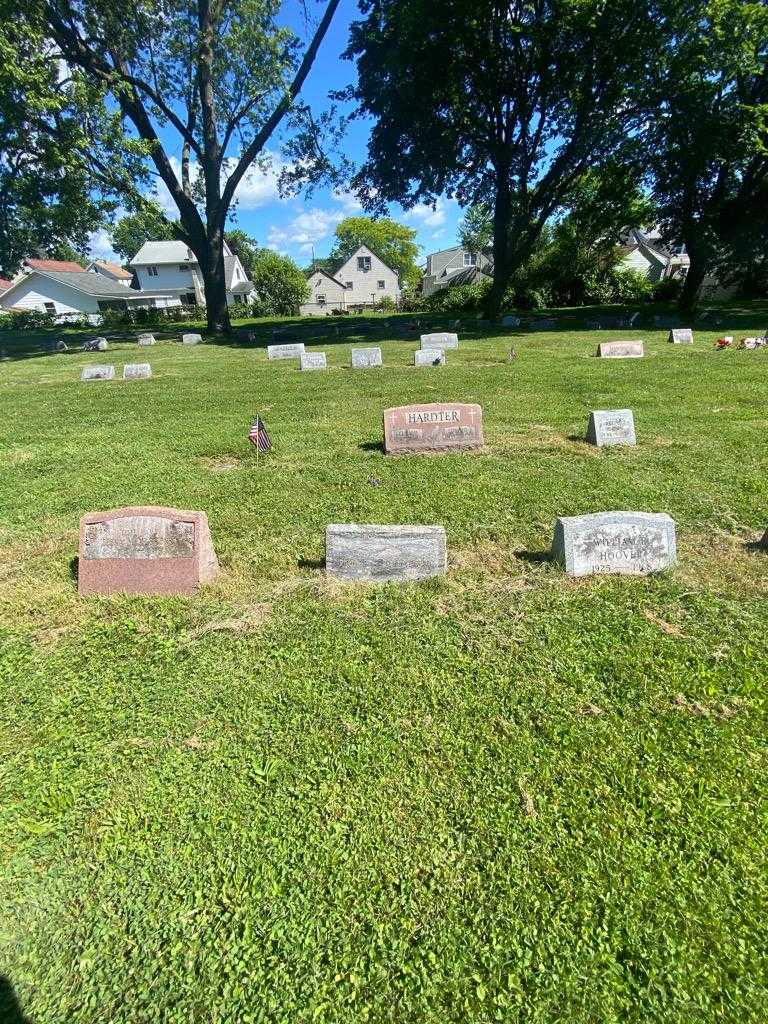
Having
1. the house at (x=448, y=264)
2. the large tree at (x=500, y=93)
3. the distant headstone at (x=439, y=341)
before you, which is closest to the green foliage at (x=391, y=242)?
the house at (x=448, y=264)

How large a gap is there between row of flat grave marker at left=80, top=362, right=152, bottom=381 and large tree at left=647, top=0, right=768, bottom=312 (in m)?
20.6

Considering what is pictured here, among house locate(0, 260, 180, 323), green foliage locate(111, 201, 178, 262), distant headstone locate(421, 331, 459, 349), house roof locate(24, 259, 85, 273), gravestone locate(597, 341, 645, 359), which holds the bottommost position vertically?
gravestone locate(597, 341, 645, 359)

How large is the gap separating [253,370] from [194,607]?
12.2 meters

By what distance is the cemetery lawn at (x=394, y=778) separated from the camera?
1868mm

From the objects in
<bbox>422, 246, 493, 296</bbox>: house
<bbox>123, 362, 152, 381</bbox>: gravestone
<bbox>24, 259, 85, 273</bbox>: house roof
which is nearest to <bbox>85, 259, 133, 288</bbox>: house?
<bbox>24, 259, 85, 273</bbox>: house roof

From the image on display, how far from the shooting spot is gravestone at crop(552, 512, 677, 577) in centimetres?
402

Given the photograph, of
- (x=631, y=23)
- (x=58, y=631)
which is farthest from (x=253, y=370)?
(x=631, y=23)

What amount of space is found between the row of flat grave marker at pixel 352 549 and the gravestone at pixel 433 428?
3056mm

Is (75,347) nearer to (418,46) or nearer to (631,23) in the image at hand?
(418,46)

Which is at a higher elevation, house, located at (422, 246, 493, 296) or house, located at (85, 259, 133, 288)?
house, located at (85, 259, 133, 288)

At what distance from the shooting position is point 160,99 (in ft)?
69.5

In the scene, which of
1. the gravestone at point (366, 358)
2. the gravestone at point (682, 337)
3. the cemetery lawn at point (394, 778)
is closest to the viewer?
the cemetery lawn at point (394, 778)

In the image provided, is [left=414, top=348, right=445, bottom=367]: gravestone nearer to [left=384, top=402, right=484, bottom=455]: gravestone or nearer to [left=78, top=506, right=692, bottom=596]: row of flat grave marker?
[left=384, top=402, right=484, bottom=455]: gravestone

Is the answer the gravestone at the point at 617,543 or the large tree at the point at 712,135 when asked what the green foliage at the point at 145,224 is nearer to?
the large tree at the point at 712,135
